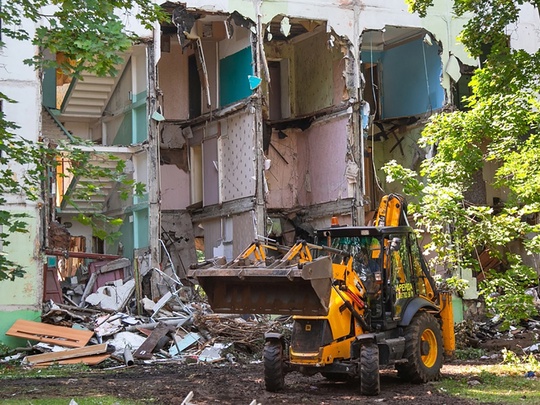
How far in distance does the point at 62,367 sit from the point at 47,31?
32.2ft

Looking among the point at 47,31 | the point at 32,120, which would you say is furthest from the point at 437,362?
the point at 32,120

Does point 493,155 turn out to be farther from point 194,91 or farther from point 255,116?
point 194,91

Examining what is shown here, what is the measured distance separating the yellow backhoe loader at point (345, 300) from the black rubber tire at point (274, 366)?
2 cm

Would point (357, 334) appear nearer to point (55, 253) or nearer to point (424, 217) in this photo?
point (424, 217)

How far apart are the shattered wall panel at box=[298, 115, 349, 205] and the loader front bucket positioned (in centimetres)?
1299

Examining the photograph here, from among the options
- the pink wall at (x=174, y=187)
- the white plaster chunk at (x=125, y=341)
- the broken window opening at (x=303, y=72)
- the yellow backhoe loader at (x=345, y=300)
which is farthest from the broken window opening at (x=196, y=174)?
the yellow backhoe loader at (x=345, y=300)

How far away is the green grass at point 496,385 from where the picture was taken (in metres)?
12.6

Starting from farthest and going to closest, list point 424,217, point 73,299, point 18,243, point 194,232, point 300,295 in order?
point 194,232
point 73,299
point 18,243
point 424,217
point 300,295

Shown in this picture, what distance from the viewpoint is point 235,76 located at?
25.9 m

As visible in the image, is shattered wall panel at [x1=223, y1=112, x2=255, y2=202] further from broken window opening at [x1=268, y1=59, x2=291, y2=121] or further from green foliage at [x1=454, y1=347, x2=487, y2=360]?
green foliage at [x1=454, y1=347, x2=487, y2=360]

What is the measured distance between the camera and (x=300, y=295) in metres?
12.6

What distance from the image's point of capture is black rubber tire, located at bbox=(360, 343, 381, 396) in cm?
1284

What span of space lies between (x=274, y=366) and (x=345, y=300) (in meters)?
1.55

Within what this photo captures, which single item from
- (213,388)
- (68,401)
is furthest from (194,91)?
(68,401)
